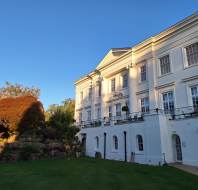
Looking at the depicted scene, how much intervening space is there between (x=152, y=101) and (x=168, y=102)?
2.01 metres

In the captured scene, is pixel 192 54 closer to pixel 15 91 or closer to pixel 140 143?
pixel 140 143

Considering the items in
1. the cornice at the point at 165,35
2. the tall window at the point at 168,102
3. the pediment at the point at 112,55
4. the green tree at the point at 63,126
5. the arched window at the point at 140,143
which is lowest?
the arched window at the point at 140,143

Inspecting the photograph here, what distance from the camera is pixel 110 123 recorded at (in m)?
26.8

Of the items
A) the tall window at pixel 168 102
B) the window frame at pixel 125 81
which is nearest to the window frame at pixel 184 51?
the tall window at pixel 168 102

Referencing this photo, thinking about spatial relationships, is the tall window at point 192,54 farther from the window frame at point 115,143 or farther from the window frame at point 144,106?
the window frame at point 115,143

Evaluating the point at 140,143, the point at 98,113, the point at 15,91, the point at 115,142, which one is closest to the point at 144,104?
the point at 140,143

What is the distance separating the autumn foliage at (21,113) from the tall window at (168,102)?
15.3m

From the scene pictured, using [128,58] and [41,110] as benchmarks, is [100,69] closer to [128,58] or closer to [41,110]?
[128,58]

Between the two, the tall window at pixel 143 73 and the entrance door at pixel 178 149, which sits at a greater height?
the tall window at pixel 143 73

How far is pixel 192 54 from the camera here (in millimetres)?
21203

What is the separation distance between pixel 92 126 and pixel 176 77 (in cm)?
1358

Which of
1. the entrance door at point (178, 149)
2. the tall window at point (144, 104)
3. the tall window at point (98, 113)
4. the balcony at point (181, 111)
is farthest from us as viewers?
the tall window at point (98, 113)

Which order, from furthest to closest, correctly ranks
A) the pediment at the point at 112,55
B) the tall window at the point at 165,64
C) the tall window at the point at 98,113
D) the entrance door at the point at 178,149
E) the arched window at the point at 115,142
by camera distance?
the tall window at the point at 98,113
the pediment at the point at 112,55
the arched window at the point at 115,142
the tall window at the point at 165,64
the entrance door at the point at 178,149

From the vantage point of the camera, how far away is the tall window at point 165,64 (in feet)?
77.3
